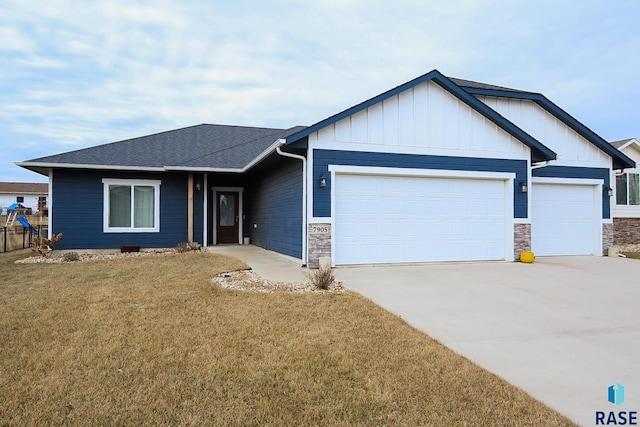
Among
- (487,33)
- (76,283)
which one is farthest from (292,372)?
(487,33)

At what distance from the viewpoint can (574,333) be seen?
4.59 metres

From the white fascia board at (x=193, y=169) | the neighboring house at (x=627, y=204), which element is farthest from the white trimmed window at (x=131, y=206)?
the neighboring house at (x=627, y=204)

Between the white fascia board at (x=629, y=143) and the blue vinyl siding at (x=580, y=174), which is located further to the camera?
the white fascia board at (x=629, y=143)

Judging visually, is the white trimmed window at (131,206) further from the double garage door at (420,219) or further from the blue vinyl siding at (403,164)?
the double garage door at (420,219)

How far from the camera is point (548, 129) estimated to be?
40.0ft

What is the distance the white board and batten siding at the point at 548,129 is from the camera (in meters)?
12.1

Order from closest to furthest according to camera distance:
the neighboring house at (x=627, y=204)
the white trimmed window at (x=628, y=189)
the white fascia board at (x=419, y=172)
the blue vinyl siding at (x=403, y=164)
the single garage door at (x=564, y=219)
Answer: the blue vinyl siding at (x=403, y=164) → the white fascia board at (x=419, y=172) → the single garage door at (x=564, y=219) → the neighboring house at (x=627, y=204) → the white trimmed window at (x=628, y=189)

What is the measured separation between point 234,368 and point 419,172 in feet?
24.2


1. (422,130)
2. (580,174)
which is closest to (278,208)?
(422,130)

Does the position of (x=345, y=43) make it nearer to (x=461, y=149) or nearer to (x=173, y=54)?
(x=173, y=54)

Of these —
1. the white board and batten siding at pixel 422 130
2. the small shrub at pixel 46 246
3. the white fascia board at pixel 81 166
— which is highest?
the white board and batten siding at pixel 422 130

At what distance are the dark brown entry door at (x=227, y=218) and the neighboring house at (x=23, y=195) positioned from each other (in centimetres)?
3702

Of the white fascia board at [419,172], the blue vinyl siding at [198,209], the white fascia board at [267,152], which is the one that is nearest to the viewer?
the white fascia board at [267,152]

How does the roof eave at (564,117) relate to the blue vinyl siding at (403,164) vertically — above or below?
above
